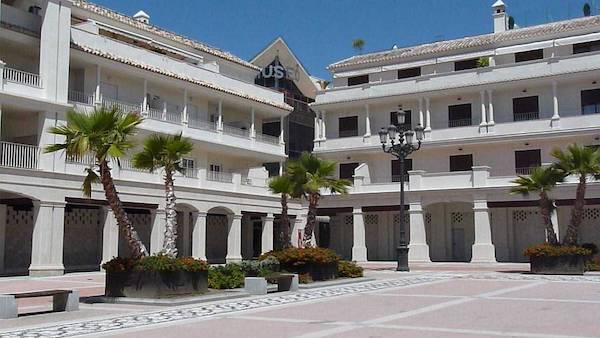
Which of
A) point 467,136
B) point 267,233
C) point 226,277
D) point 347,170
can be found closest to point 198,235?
point 267,233

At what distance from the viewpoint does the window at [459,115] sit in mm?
45250

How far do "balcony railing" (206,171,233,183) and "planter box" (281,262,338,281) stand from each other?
17.1 metres

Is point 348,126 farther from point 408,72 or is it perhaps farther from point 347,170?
point 408,72

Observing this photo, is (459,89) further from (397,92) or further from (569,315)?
(569,315)

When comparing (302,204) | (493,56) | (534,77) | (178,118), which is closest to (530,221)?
(534,77)

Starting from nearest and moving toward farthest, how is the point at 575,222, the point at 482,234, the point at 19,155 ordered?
the point at 19,155, the point at 575,222, the point at 482,234

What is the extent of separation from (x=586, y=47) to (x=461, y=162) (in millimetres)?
10495

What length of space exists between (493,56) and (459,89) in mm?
4573

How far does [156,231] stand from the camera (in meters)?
35.8

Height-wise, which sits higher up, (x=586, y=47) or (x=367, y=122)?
(x=586, y=47)

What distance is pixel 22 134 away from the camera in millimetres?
31844

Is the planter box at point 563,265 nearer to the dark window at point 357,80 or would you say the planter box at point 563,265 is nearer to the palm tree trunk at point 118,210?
the palm tree trunk at point 118,210

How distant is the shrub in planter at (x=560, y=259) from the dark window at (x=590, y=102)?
1459cm

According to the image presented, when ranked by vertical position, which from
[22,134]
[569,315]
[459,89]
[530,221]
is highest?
[459,89]
